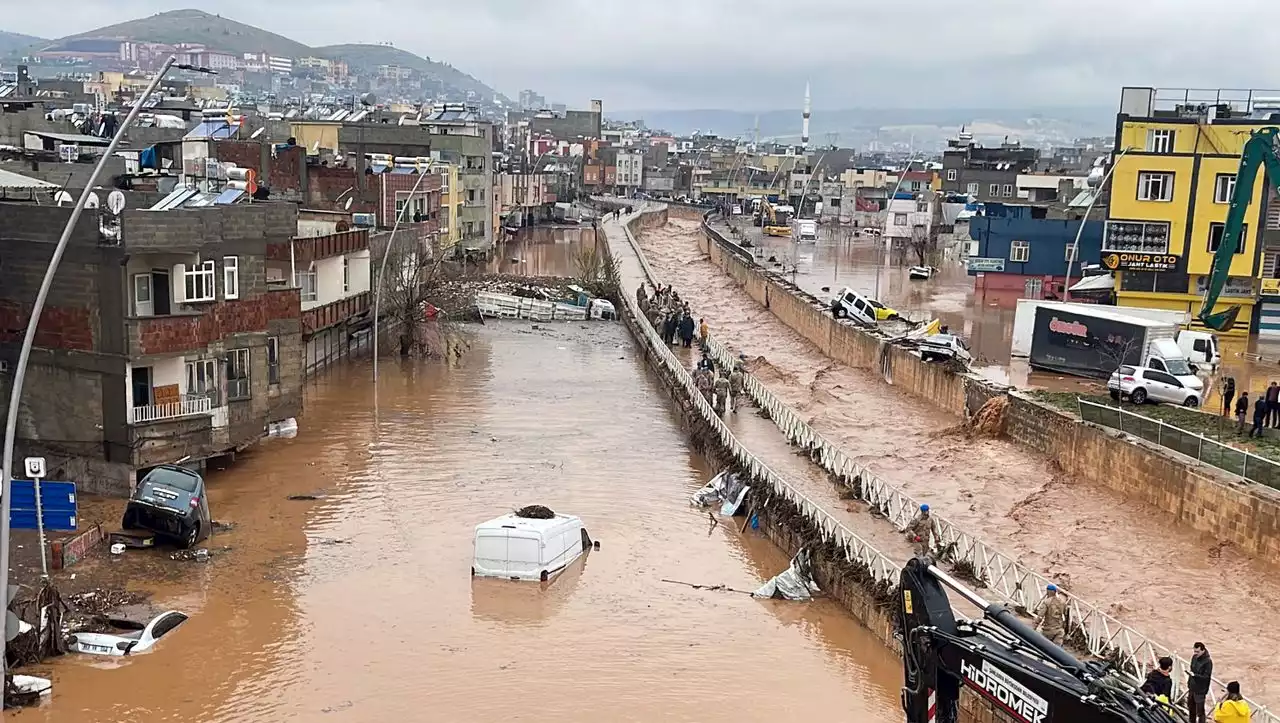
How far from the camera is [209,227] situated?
25266mm

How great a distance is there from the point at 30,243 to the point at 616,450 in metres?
14.4

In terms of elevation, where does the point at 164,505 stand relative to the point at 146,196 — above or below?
below

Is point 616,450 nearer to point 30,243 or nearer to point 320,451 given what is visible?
point 320,451

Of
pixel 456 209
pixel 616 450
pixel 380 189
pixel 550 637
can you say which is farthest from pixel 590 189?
pixel 550 637

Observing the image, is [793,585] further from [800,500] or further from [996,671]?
[996,671]

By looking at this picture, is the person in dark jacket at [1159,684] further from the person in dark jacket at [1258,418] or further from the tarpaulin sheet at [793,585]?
the person in dark jacket at [1258,418]

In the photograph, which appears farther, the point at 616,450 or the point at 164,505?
the point at 616,450

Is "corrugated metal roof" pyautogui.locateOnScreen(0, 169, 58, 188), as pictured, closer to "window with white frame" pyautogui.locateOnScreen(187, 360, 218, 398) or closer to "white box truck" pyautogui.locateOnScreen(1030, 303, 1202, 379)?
"window with white frame" pyautogui.locateOnScreen(187, 360, 218, 398)

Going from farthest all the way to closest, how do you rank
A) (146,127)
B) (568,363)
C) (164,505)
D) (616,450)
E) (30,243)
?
(146,127) < (568,363) < (616,450) < (30,243) < (164,505)

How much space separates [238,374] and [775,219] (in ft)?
309

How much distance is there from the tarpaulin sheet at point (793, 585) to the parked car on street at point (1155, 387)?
13166mm

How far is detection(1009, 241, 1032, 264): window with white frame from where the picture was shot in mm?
59781

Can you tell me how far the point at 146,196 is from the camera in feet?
93.2

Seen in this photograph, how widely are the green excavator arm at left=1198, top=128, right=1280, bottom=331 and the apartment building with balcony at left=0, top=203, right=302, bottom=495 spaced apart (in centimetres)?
3221
